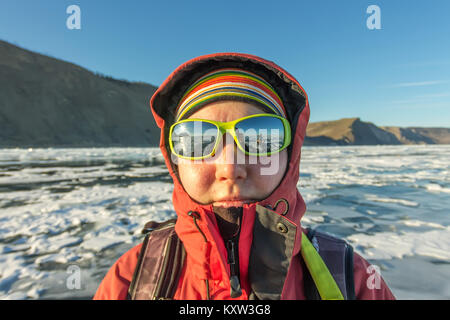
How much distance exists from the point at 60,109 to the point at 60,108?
0.26 meters

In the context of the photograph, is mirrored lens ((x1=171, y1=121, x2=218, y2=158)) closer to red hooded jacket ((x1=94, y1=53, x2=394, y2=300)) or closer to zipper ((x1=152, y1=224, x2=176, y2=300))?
red hooded jacket ((x1=94, y1=53, x2=394, y2=300))

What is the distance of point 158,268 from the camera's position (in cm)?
115

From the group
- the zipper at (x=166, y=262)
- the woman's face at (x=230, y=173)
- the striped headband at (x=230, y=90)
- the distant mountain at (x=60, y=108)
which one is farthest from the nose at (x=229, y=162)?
the distant mountain at (x=60, y=108)

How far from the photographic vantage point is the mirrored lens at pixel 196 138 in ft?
3.63

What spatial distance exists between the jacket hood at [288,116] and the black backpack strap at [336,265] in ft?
0.63

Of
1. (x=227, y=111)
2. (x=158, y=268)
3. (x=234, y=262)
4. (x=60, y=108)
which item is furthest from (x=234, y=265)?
(x=60, y=108)

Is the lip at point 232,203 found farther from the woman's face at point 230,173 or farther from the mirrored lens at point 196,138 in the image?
the mirrored lens at point 196,138

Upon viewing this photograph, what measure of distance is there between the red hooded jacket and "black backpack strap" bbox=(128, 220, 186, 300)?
2.1 inches

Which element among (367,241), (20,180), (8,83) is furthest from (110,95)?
(367,241)

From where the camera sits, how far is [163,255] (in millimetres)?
1206

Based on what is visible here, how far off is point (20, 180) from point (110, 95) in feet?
173

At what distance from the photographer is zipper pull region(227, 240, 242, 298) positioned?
97 cm

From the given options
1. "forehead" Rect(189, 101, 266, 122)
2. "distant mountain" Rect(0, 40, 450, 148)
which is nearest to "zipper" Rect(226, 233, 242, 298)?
"forehead" Rect(189, 101, 266, 122)
